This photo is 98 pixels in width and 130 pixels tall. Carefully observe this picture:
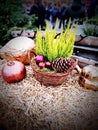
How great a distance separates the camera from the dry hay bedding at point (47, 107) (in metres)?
1.37

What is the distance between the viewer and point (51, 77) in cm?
158

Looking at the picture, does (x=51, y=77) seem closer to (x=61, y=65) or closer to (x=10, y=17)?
(x=61, y=65)

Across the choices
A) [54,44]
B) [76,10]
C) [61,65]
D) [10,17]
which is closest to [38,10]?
[76,10]

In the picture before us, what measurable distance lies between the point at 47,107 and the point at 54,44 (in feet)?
1.86

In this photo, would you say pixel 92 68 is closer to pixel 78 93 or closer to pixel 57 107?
pixel 78 93

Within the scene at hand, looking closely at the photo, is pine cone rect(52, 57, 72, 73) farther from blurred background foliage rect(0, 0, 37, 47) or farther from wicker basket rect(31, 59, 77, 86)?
blurred background foliage rect(0, 0, 37, 47)

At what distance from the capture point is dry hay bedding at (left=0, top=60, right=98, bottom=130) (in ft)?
4.48

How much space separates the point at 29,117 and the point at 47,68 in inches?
19.0

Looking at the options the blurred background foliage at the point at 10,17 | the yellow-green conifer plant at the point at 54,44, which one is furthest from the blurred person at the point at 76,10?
the yellow-green conifer plant at the point at 54,44

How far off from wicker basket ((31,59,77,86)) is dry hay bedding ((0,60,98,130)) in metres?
0.05

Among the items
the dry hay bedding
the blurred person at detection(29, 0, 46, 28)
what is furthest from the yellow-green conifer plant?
the blurred person at detection(29, 0, 46, 28)

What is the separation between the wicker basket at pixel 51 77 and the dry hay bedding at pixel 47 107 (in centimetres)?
5

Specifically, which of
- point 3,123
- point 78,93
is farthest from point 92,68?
point 3,123

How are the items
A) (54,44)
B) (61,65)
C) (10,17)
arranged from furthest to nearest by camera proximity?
(10,17) < (54,44) < (61,65)
